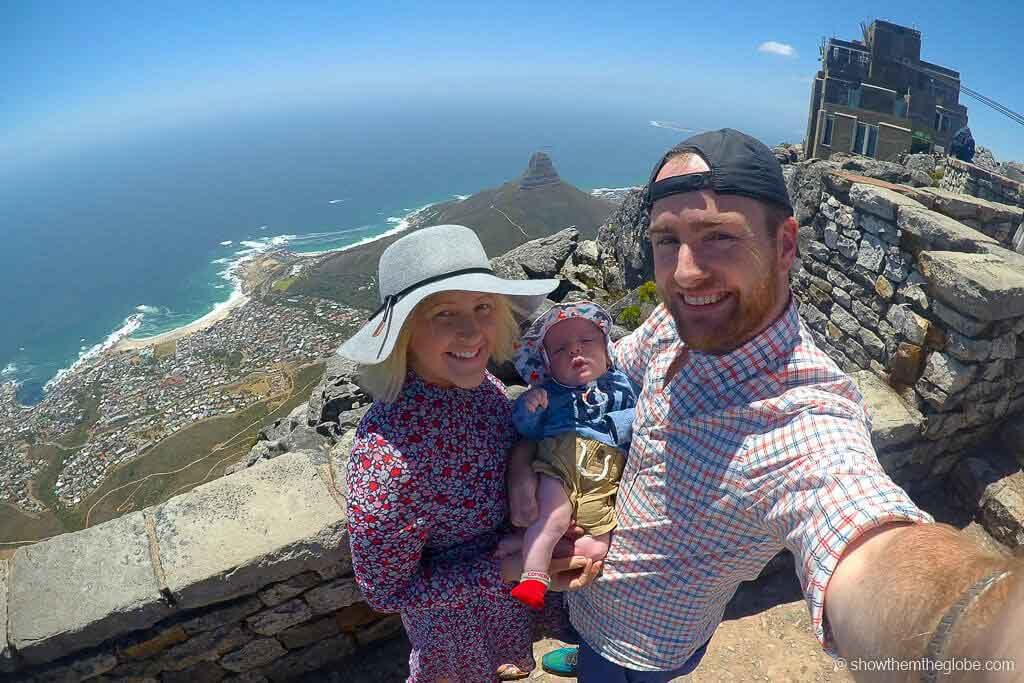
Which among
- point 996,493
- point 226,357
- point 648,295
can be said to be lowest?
point 226,357

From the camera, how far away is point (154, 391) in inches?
1617

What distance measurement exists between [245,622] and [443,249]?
7.81 ft

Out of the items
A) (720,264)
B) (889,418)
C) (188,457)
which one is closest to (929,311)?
(889,418)

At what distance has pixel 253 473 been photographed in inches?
118

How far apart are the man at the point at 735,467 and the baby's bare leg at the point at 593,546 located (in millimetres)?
53

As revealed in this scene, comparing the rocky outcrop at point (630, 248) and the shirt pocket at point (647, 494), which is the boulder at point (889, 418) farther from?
the rocky outcrop at point (630, 248)

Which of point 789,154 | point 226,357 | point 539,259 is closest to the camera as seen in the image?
point 539,259

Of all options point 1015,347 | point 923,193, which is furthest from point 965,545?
point 923,193

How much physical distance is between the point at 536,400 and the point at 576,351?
38 cm

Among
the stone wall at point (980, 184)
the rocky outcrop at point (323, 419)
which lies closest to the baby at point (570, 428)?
the rocky outcrop at point (323, 419)

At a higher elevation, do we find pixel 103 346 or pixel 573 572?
pixel 573 572

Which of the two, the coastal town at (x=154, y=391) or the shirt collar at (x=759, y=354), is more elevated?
the shirt collar at (x=759, y=354)

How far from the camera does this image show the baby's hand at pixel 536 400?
2215mm

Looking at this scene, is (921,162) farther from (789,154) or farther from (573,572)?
(573,572)
